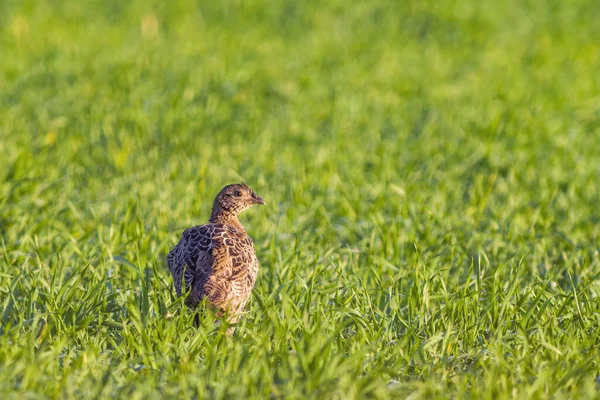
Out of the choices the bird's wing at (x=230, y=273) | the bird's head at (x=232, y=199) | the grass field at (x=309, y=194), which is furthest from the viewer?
the bird's head at (x=232, y=199)

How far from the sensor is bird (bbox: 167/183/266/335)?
15.5ft

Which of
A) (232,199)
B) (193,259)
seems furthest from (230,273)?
(232,199)

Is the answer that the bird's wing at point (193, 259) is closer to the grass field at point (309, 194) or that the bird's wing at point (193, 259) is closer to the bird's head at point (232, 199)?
the grass field at point (309, 194)

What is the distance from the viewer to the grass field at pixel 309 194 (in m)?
4.32

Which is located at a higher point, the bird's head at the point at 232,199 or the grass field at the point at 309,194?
the bird's head at the point at 232,199

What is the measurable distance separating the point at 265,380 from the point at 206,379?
10.1 inches

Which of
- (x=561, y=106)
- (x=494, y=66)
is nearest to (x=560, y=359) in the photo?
(x=561, y=106)

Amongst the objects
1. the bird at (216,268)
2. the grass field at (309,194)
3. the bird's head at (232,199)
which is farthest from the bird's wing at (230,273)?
the bird's head at (232,199)

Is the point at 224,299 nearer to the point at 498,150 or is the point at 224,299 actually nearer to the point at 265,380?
the point at 265,380

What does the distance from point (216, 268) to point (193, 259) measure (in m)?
0.16

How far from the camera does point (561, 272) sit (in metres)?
6.02

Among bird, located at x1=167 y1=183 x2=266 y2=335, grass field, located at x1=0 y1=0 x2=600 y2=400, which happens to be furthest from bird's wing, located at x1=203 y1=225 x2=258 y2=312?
grass field, located at x1=0 y1=0 x2=600 y2=400

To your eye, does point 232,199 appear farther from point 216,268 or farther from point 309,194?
point 309,194

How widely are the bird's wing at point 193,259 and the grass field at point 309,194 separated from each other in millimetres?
140
